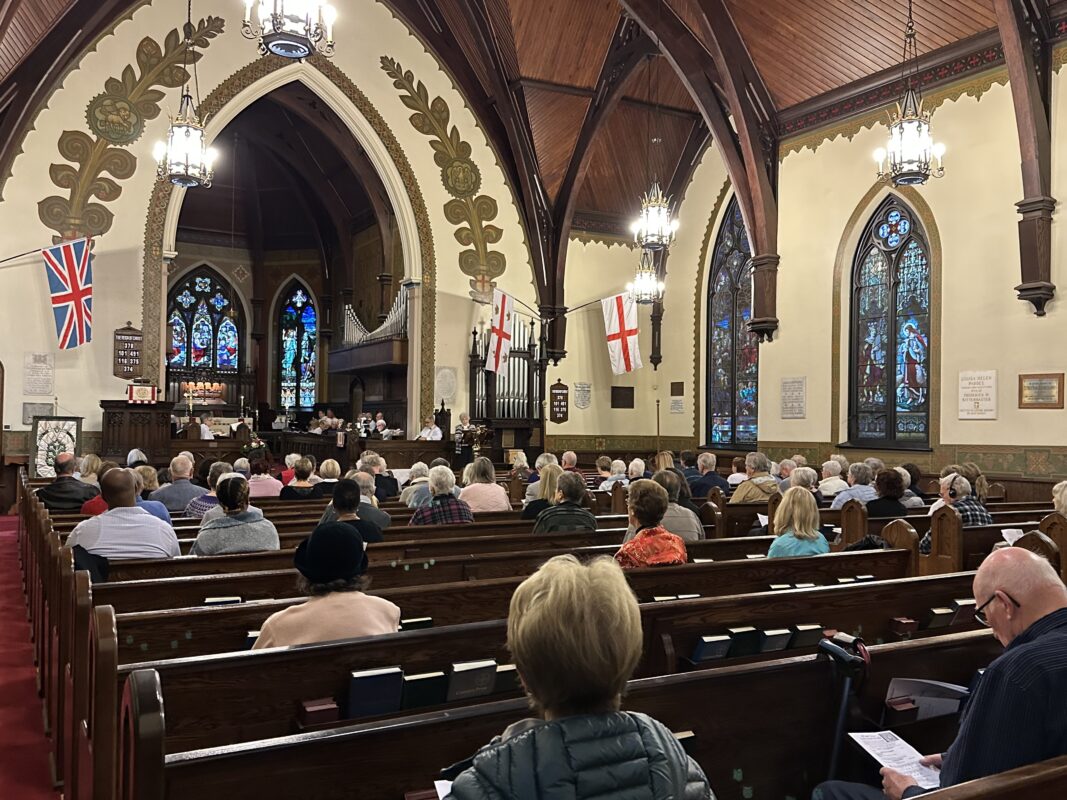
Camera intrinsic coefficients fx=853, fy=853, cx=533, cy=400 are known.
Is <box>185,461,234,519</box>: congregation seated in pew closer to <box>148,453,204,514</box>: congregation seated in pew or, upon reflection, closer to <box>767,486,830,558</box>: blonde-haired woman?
<box>148,453,204,514</box>: congregation seated in pew

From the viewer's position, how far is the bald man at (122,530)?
14.4ft

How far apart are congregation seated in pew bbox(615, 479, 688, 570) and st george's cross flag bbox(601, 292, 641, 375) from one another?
10670mm

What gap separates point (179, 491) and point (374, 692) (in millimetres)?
4918

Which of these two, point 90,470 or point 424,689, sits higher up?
point 90,470

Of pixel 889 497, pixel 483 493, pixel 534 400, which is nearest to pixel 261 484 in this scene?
pixel 483 493

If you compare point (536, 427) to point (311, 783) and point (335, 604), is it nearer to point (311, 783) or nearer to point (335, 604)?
point (335, 604)

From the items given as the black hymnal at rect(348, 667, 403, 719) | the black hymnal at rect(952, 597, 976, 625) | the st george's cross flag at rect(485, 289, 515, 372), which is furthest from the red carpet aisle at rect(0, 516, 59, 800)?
the st george's cross flag at rect(485, 289, 515, 372)

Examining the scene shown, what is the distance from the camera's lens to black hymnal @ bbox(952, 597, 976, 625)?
365 cm

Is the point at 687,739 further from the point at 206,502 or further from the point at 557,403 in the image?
the point at 557,403

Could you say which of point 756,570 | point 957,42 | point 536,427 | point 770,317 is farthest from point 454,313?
point 756,570

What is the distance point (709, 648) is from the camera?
3.09 m

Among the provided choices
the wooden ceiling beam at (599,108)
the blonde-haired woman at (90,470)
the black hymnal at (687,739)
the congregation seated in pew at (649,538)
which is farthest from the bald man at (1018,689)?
Result: the wooden ceiling beam at (599,108)

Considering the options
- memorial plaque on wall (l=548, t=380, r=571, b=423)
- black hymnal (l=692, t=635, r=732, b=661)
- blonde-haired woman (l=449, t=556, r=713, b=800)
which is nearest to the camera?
blonde-haired woman (l=449, t=556, r=713, b=800)

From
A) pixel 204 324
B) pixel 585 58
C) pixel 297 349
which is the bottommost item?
pixel 297 349
